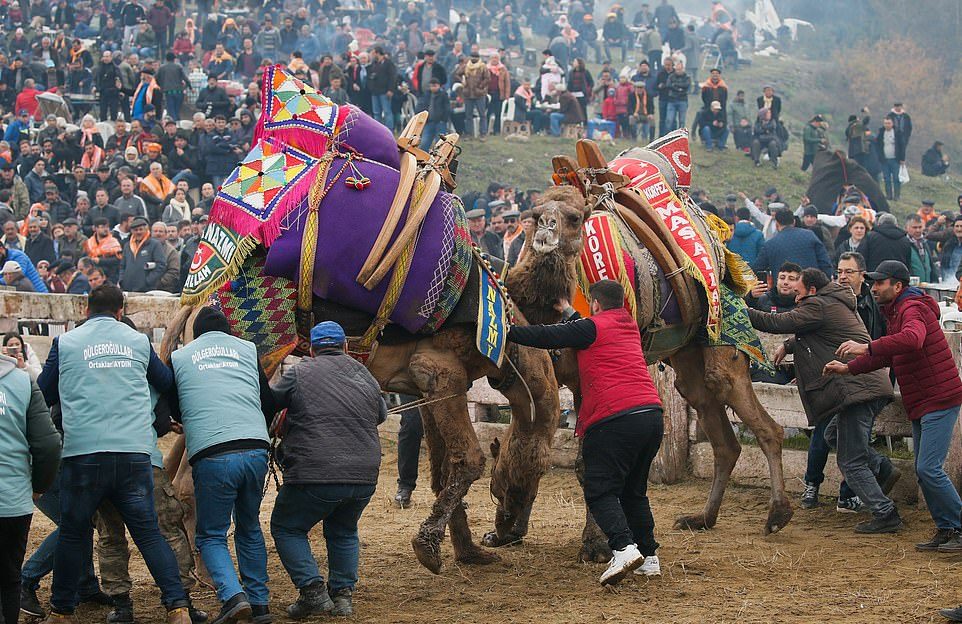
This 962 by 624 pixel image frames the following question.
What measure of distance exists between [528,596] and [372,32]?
35.6m

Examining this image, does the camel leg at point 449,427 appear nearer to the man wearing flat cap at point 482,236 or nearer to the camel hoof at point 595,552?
the camel hoof at point 595,552

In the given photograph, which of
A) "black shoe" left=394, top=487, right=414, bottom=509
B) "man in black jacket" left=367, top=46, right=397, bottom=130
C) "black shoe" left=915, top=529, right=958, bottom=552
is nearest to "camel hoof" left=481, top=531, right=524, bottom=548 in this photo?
"black shoe" left=394, top=487, right=414, bottom=509

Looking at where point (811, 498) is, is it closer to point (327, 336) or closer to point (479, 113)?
point (327, 336)

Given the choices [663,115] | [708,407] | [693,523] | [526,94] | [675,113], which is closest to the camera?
[693,523]

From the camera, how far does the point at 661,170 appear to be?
1042cm

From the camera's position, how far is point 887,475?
10148 millimetres

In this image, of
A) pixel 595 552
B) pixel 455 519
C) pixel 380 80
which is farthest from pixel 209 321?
pixel 380 80

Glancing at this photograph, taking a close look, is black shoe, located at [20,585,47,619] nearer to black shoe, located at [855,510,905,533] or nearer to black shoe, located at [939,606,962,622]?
black shoe, located at [939,606,962,622]

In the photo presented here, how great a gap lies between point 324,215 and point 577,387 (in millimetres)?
2617

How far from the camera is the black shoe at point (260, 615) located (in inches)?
276

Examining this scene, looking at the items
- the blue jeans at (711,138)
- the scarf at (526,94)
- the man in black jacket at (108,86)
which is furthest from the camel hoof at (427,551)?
the blue jeans at (711,138)

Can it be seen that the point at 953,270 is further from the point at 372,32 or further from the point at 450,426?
the point at 372,32

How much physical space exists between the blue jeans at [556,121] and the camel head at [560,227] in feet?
74.8

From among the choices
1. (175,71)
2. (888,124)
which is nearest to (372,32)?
(175,71)
